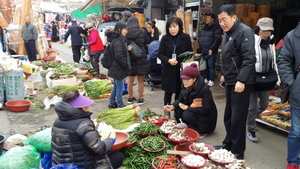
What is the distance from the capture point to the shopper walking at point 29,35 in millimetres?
11430

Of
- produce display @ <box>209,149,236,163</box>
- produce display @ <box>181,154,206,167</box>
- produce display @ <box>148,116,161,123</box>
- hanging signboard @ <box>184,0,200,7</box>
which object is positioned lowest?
produce display @ <box>181,154,206,167</box>

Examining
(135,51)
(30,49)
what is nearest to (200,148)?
(135,51)

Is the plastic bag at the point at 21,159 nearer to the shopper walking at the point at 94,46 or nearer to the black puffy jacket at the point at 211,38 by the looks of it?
the black puffy jacket at the point at 211,38

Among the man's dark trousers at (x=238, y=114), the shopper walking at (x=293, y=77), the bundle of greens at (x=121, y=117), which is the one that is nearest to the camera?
the shopper walking at (x=293, y=77)

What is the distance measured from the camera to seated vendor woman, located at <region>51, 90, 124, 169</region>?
3.03m

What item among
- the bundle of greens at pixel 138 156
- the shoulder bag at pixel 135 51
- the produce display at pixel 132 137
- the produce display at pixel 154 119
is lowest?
Answer: the bundle of greens at pixel 138 156

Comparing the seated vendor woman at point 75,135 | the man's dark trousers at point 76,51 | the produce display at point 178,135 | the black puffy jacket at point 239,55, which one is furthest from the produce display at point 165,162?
the man's dark trousers at point 76,51

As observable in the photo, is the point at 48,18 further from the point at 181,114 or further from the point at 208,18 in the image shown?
the point at 181,114

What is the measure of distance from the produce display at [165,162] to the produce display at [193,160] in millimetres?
125

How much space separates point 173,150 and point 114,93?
288 centimetres

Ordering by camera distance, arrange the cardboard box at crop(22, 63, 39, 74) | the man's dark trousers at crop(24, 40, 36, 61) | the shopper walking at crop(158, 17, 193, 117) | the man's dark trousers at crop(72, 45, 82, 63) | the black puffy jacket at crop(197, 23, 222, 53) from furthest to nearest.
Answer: the man's dark trousers at crop(24, 40, 36, 61) < the man's dark trousers at crop(72, 45, 82, 63) < the cardboard box at crop(22, 63, 39, 74) < the black puffy jacket at crop(197, 23, 222, 53) < the shopper walking at crop(158, 17, 193, 117)

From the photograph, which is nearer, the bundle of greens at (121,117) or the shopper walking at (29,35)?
the bundle of greens at (121,117)

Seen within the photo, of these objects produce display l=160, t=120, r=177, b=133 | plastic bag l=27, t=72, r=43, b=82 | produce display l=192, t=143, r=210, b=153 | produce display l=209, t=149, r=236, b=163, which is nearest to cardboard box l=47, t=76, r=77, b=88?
plastic bag l=27, t=72, r=43, b=82

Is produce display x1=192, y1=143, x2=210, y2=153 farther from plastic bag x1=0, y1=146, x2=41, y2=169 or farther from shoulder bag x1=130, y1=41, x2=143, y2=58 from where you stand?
shoulder bag x1=130, y1=41, x2=143, y2=58
